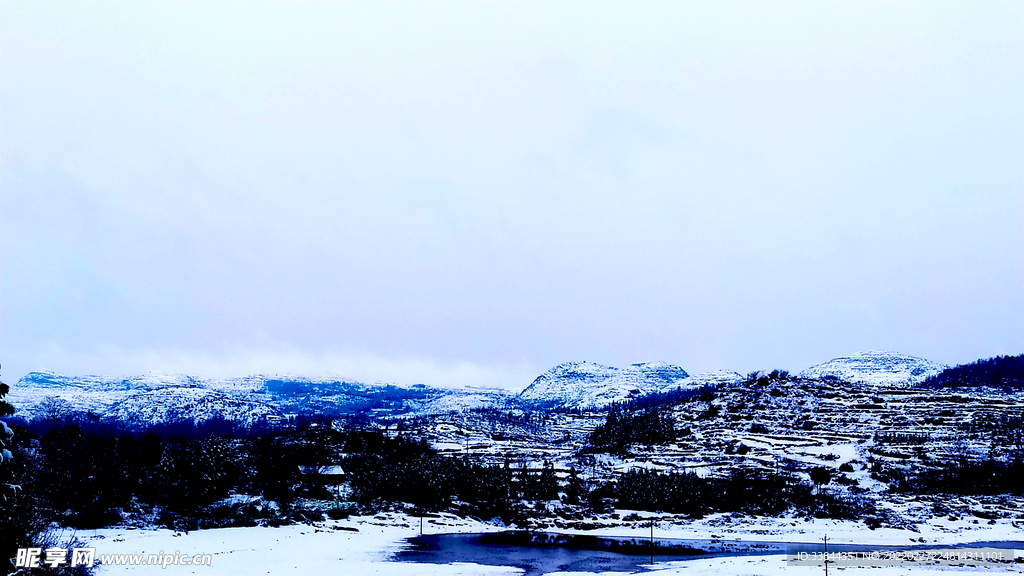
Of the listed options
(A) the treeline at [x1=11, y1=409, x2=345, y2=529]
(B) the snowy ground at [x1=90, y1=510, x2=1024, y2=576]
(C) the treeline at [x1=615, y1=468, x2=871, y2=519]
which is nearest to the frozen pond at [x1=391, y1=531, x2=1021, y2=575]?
(B) the snowy ground at [x1=90, y1=510, x2=1024, y2=576]

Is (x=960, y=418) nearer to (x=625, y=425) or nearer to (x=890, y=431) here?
(x=890, y=431)

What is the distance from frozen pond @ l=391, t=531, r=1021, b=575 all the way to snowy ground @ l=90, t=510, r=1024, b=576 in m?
2.60

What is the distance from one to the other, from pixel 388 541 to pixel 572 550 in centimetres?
1856

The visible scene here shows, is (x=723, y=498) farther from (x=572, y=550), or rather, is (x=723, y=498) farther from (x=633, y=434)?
(x=633, y=434)

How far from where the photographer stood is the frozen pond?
5741 cm

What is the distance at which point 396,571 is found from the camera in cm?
5162

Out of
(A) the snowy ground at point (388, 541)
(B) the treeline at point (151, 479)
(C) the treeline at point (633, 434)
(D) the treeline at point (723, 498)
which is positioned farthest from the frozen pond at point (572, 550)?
(C) the treeline at point (633, 434)

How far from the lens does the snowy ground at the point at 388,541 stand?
170ft

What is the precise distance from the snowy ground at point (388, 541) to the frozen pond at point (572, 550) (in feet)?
8.54

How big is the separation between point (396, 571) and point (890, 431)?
5569 inches

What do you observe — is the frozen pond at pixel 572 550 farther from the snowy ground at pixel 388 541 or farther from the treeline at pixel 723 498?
A: the treeline at pixel 723 498

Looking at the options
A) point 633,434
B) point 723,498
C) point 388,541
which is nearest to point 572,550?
point 388,541

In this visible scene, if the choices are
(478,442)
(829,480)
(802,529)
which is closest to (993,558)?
(802,529)

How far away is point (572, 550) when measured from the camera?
65312 mm
